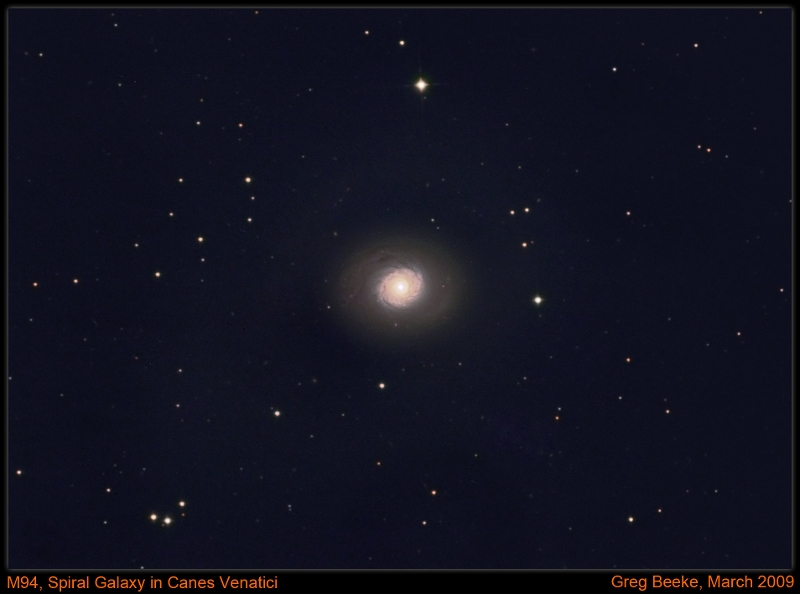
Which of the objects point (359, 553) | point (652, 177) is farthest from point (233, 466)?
point (652, 177)

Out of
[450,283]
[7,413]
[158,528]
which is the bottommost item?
[158,528]

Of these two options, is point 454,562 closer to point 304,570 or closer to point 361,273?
point 304,570

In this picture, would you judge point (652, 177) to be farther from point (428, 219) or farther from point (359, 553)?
point (359, 553)

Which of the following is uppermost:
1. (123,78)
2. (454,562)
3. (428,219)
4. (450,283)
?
(123,78)

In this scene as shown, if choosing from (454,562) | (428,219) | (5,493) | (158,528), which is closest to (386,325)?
(428,219)

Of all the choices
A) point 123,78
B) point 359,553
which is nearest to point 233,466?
point 359,553

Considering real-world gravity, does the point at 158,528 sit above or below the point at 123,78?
below

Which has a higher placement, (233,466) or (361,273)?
(361,273)
